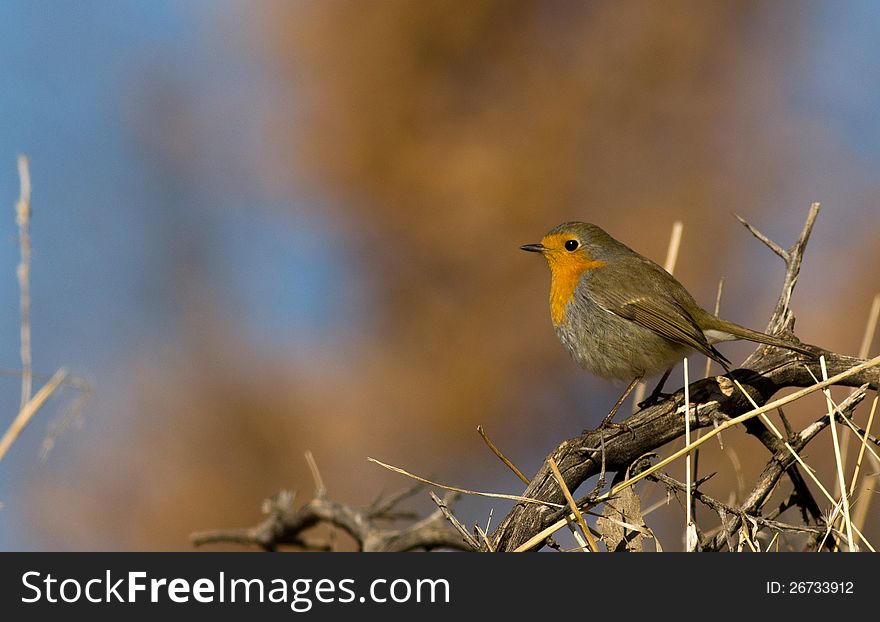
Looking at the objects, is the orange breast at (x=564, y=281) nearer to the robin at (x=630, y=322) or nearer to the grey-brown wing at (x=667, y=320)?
the robin at (x=630, y=322)

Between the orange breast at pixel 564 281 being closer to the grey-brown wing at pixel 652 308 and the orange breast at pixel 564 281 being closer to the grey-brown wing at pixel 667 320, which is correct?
the grey-brown wing at pixel 652 308

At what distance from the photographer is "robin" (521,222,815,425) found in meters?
3.77

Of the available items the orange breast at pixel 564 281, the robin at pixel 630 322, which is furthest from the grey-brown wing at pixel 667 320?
the orange breast at pixel 564 281

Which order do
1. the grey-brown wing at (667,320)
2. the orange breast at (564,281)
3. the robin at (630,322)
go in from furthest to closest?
the orange breast at (564,281) < the robin at (630,322) < the grey-brown wing at (667,320)

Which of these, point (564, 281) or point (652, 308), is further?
point (564, 281)

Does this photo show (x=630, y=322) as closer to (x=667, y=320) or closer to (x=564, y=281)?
(x=667, y=320)

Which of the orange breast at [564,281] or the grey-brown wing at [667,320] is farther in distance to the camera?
the orange breast at [564,281]

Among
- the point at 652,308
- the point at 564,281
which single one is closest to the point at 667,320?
the point at 652,308

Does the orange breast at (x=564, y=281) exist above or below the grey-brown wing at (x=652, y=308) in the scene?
above

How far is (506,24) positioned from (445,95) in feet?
3.37

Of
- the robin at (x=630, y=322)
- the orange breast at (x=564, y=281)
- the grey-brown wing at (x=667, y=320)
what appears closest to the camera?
the grey-brown wing at (x=667, y=320)

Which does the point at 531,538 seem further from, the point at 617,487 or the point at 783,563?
the point at 783,563

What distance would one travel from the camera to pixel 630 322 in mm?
3832

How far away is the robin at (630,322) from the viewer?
Answer: 148 inches
